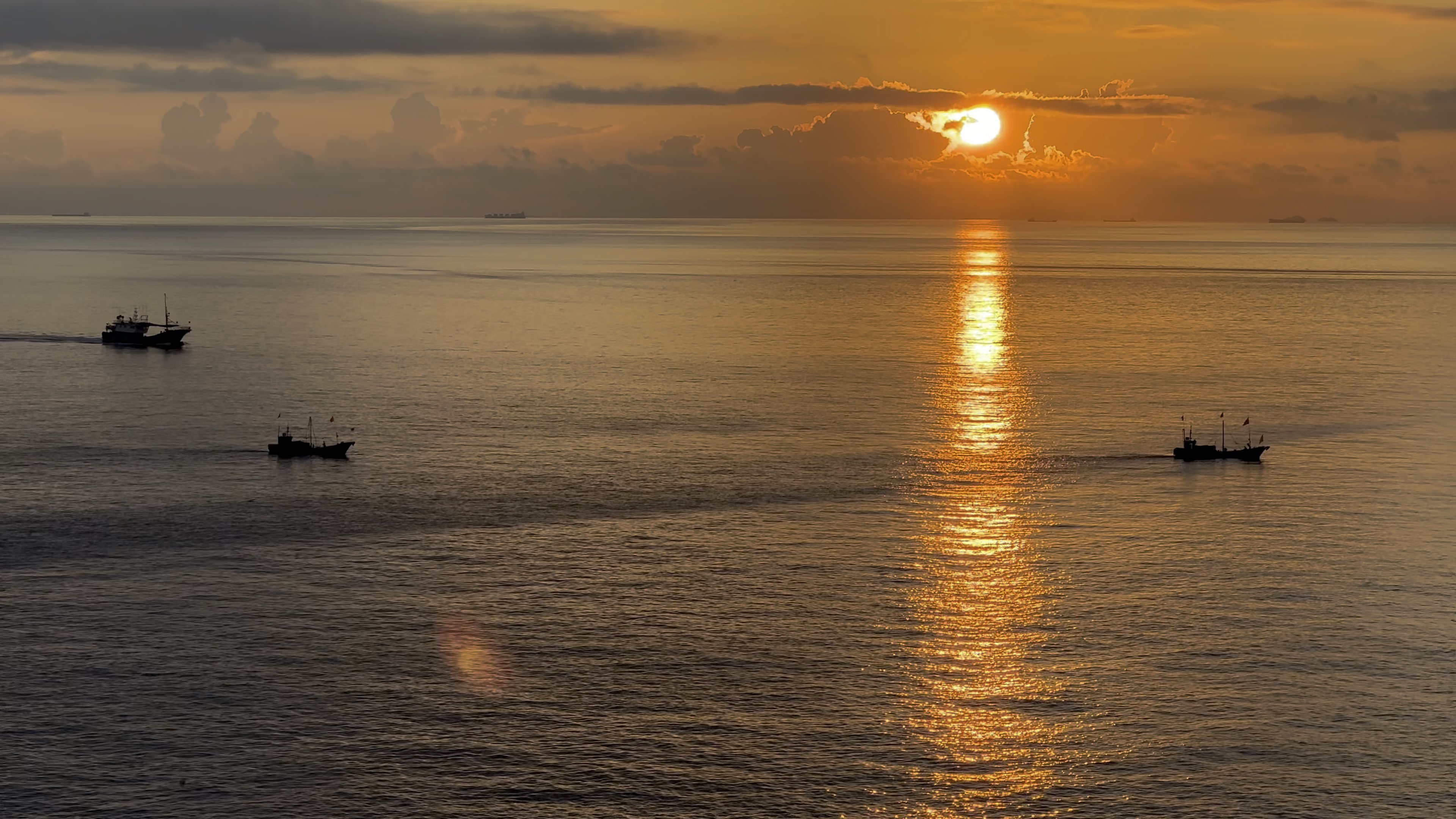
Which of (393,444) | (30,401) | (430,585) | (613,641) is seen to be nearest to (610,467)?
(393,444)

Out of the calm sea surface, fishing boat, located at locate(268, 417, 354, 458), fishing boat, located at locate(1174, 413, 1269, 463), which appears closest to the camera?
the calm sea surface

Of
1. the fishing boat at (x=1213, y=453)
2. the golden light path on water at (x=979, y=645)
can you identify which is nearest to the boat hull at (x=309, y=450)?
the golden light path on water at (x=979, y=645)

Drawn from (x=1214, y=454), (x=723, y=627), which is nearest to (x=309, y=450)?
(x=723, y=627)

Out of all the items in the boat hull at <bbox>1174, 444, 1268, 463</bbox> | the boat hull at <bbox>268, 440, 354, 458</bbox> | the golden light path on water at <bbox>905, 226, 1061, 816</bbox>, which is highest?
the boat hull at <bbox>268, 440, 354, 458</bbox>

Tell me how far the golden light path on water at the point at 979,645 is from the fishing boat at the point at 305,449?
198ft

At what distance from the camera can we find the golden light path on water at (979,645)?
256 feet

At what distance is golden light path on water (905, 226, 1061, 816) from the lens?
256ft

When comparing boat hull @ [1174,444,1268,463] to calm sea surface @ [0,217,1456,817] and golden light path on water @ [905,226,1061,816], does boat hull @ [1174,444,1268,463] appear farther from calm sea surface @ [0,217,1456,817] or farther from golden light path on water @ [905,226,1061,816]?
golden light path on water @ [905,226,1061,816]

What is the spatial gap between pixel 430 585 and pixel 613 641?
18.8 meters

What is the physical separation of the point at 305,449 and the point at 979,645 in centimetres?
8296

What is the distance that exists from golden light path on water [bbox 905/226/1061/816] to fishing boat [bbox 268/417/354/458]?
60441 millimetres

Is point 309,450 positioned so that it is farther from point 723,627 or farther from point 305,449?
point 723,627

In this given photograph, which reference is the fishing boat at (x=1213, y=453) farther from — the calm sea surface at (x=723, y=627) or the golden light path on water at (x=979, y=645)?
the golden light path on water at (x=979, y=645)

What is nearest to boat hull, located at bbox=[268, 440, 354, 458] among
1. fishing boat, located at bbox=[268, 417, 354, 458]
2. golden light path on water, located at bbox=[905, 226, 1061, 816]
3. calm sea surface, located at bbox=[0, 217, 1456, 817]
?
fishing boat, located at bbox=[268, 417, 354, 458]
